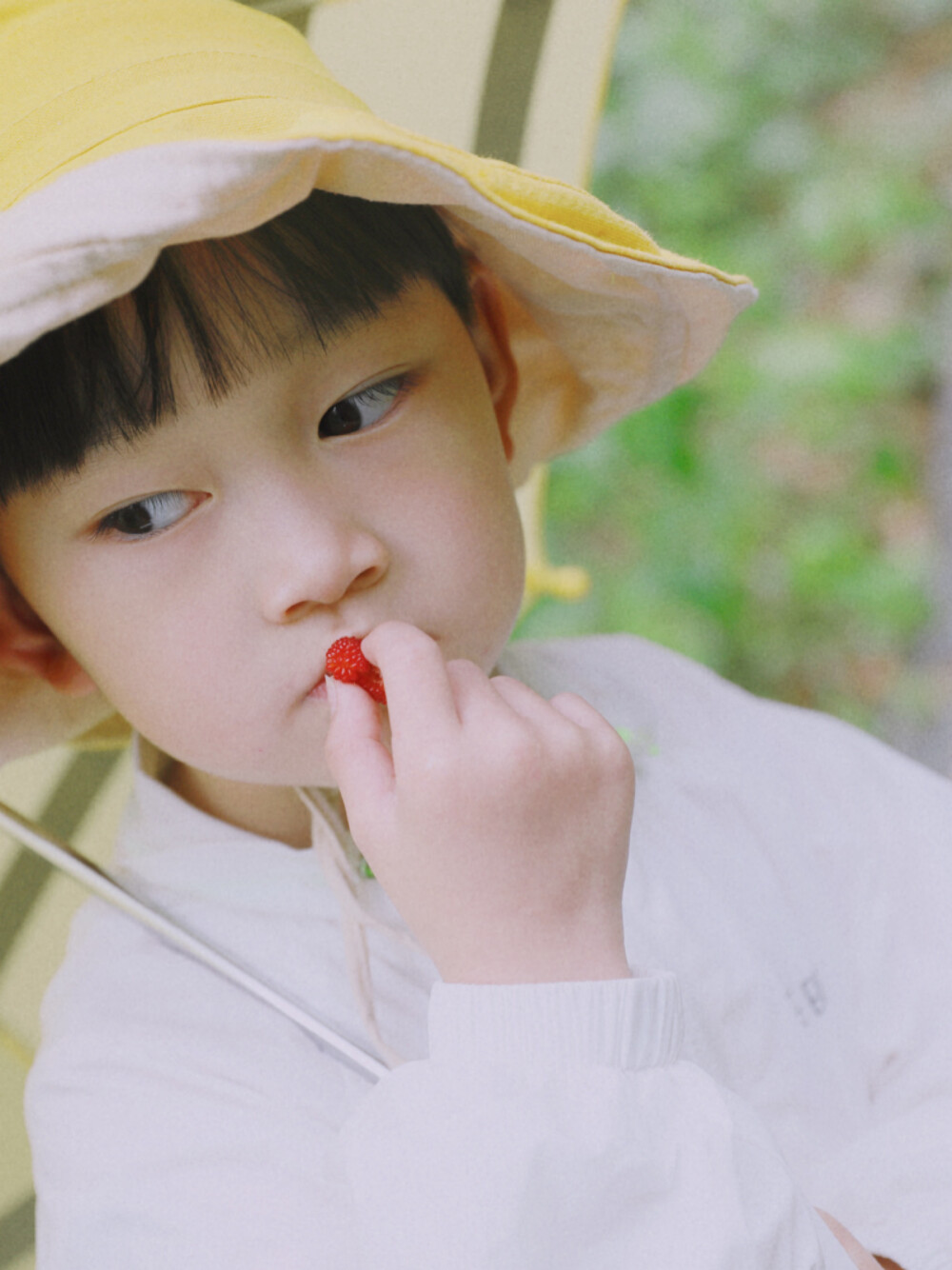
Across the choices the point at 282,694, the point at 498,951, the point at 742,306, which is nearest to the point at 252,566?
the point at 282,694

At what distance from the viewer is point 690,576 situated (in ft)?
7.68

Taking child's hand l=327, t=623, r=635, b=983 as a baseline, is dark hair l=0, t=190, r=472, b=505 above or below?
above

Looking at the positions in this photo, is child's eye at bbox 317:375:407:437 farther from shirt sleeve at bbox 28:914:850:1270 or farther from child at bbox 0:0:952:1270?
shirt sleeve at bbox 28:914:850:1270

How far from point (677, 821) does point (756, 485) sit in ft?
5.06

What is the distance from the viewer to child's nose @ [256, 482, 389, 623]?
0.70 meters

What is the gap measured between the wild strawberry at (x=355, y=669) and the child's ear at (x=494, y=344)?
0.97 ft

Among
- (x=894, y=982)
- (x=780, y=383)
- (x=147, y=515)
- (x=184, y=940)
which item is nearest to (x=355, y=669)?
(x=147, y=515)

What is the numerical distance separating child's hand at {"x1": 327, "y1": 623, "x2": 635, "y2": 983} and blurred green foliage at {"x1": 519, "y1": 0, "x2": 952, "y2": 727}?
5.24 ft

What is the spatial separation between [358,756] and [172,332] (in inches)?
9.8

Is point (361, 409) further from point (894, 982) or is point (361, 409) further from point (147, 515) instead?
point (894, 982)

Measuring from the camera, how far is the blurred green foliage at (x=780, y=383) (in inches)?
92.2

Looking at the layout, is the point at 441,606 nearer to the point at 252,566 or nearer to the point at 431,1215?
the point at 252,566

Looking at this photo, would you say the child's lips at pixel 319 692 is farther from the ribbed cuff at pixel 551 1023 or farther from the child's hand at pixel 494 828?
the ribbed cuff at pixel 551 1023

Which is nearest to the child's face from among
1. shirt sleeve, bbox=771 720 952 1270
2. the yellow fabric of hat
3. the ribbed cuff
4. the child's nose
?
the child's nose
